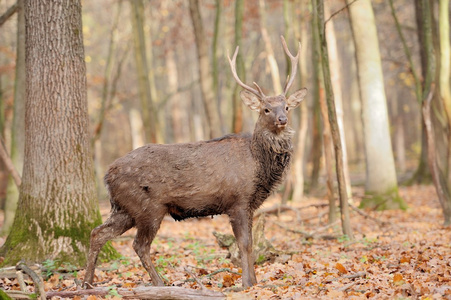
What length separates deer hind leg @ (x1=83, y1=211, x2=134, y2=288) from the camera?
600 centimetres

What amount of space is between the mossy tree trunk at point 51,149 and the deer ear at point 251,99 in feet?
7.85

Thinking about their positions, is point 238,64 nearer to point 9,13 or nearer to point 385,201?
point 385,201

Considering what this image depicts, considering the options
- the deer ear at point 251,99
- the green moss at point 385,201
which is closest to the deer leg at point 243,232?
the deer ear at point 251,99

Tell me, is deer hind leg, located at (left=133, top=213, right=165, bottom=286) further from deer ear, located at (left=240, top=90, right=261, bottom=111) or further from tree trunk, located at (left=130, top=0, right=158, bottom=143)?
tree trunk, located at (left=130, top=0, right=158, bottom=143)

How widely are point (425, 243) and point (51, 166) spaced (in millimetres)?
5743

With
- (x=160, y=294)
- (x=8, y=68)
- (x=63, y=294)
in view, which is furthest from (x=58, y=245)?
(x=8, y=68)

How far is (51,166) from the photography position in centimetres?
676

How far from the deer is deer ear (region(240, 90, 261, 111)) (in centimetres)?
37

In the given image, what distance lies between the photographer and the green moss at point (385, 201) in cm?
1176

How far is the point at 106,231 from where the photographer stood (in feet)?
20.2

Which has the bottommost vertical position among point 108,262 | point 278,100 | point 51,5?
point 108,262

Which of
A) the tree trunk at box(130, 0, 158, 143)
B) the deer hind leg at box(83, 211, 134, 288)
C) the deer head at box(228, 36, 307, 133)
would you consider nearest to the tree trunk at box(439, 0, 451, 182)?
the deer head at box(228, 36, 307, 133)

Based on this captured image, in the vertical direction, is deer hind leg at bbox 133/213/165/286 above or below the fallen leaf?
above

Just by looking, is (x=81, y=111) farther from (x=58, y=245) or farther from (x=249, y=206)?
(x=249, y=206)
